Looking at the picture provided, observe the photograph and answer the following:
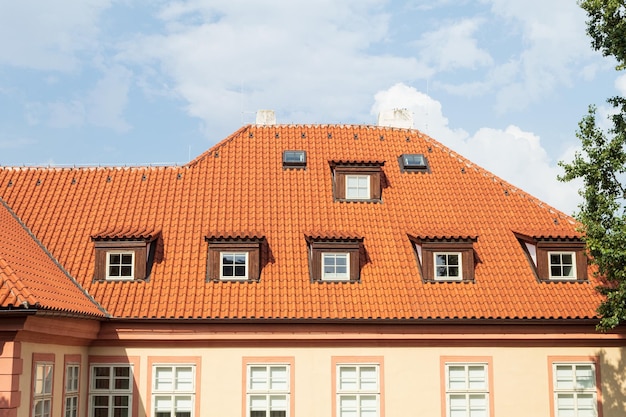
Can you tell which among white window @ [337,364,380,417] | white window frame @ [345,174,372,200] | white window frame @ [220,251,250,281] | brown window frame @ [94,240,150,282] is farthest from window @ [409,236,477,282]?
brown window frame @ [94,240,150,282]

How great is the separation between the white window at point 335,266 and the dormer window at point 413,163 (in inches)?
194

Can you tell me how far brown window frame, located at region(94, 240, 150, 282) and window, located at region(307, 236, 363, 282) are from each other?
4641mm

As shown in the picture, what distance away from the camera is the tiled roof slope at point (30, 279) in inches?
631

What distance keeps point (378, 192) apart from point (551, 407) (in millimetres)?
8077

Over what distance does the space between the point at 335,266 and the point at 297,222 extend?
214 centimetres

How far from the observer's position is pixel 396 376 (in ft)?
69.7

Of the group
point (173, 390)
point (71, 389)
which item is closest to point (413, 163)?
point (173, 390)

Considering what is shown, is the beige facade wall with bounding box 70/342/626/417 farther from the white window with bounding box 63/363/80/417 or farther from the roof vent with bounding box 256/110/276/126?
the roof vent with bounding box 256/110/276/126

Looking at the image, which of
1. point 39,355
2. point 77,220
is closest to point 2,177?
point 77,220

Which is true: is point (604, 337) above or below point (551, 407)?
above

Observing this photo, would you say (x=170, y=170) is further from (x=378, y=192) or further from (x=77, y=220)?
(x=378, y=192)

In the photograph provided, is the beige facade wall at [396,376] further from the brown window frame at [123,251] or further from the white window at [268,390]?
the brown window frame at [123,251]

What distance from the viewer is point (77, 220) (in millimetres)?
23734

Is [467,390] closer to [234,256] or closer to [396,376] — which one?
[396,376]
